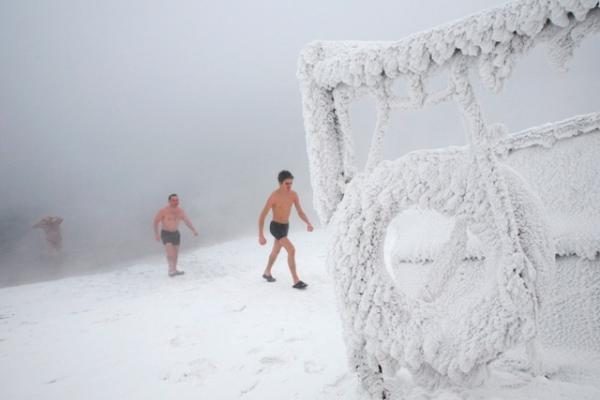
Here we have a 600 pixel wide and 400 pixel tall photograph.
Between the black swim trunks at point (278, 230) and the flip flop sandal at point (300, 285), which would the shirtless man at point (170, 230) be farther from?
the flip flop sandal at point (300, 285)

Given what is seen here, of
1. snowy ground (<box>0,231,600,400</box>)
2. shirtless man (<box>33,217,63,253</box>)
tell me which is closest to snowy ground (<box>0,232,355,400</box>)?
snowy ground (<box>0,231,600,400</box>)

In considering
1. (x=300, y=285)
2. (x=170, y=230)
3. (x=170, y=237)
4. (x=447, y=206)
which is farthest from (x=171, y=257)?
(x=447, y=206)

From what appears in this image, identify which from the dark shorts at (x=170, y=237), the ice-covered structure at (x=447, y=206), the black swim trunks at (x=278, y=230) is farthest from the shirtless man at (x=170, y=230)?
the ice-covered structure at (x=447, y=206)

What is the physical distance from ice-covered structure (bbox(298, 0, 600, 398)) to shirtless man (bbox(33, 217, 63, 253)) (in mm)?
12028

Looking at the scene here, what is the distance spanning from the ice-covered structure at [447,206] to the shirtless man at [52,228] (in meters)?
12.0

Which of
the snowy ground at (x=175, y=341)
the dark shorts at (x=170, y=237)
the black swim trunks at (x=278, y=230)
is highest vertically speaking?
the black swim trunks at (x=278, y=230)

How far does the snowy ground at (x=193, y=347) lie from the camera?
1988 millimetres

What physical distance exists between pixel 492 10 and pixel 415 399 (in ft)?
5.81

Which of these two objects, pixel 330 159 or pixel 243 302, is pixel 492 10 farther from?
pixel 243 302

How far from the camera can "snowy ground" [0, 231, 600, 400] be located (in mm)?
1988

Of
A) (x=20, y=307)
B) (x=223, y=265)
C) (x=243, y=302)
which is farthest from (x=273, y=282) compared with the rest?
(x=20, y=307)

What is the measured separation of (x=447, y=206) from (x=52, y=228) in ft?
42.7

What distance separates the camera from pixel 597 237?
6.29ft

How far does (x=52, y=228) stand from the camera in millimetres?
10906
